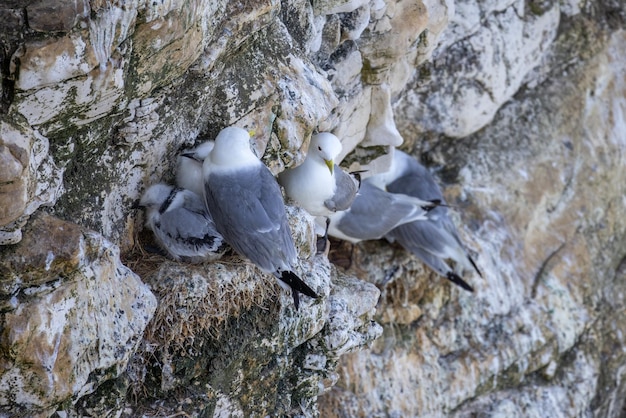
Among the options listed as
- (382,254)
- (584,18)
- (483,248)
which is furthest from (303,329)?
(584,18)

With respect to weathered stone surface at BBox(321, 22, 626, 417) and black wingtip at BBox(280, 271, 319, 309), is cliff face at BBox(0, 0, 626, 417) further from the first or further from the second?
black wingtip at BBox(280, 271, 319, 309)

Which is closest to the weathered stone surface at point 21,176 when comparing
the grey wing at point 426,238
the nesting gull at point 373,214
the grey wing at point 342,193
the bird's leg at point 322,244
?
the grey wing at point 342,193

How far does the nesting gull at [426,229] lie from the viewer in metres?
5.94

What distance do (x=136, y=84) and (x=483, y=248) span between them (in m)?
3.78

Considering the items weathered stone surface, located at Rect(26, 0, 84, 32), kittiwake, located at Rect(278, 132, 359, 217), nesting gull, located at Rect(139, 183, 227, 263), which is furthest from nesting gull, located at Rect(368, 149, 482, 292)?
weathered stone surface, located at Rect(26, 0, 84, 32)

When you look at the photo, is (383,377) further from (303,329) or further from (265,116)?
(265,116)

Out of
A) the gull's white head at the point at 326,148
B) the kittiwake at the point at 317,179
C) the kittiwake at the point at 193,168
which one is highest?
the kittiwake at the point at 193,168

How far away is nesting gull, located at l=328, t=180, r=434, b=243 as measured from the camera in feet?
18.0

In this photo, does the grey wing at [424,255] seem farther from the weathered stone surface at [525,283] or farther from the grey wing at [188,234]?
the grey wing at [188,234]

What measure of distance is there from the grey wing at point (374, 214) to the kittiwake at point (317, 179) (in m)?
0.65

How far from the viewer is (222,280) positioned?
4.04 meters

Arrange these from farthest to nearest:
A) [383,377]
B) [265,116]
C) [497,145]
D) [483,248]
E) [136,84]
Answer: [497,145] → [483,248] → [383,377] → [265,116] → [136,84]

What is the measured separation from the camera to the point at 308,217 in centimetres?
462

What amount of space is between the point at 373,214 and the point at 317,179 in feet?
2.99
